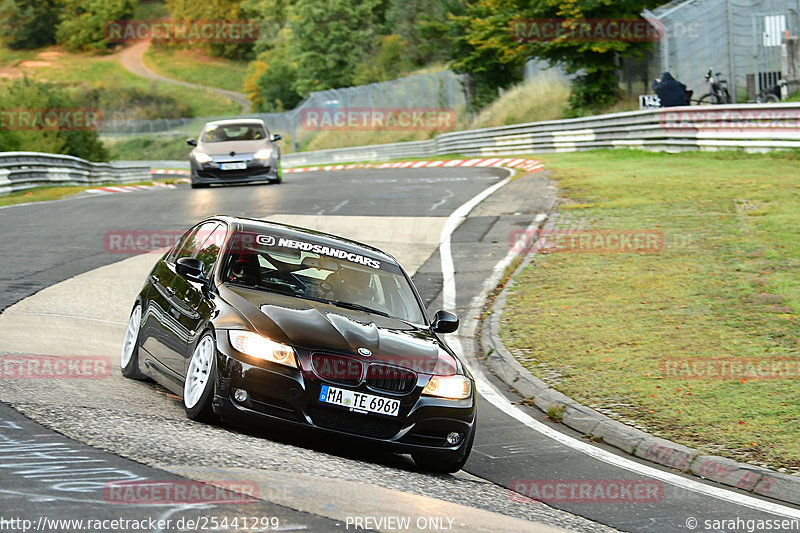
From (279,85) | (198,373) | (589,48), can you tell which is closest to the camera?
(198,373)

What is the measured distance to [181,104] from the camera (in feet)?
373

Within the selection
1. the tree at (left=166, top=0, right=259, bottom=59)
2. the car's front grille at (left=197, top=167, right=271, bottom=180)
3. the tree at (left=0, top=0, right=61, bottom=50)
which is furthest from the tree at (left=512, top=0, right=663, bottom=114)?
the tree at (left=0, top=0, right=61, bottom=50)

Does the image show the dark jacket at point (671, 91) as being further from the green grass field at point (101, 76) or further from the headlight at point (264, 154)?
the green grass field at point (101, 76)

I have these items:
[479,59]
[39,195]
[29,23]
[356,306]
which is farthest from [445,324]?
[29,23]

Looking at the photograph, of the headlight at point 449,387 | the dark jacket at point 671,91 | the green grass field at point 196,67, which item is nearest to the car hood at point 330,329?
the headlight at point 449,387

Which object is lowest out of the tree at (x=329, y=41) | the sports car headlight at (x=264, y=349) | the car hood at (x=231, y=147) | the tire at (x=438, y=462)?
the tire at (x=438, y=462)

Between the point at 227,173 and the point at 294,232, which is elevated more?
the point at 294,232

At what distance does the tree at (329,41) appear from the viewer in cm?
9488

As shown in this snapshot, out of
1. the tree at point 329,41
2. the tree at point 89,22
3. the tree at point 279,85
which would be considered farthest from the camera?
the tree at point 89,22

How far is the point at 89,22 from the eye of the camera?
138250 mm

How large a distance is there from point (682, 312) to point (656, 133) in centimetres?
1796

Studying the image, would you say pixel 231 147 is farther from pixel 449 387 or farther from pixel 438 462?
pixel 438 462

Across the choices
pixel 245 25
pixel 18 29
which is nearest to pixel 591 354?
pixel 245 25

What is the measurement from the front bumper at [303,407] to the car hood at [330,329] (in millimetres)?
183
